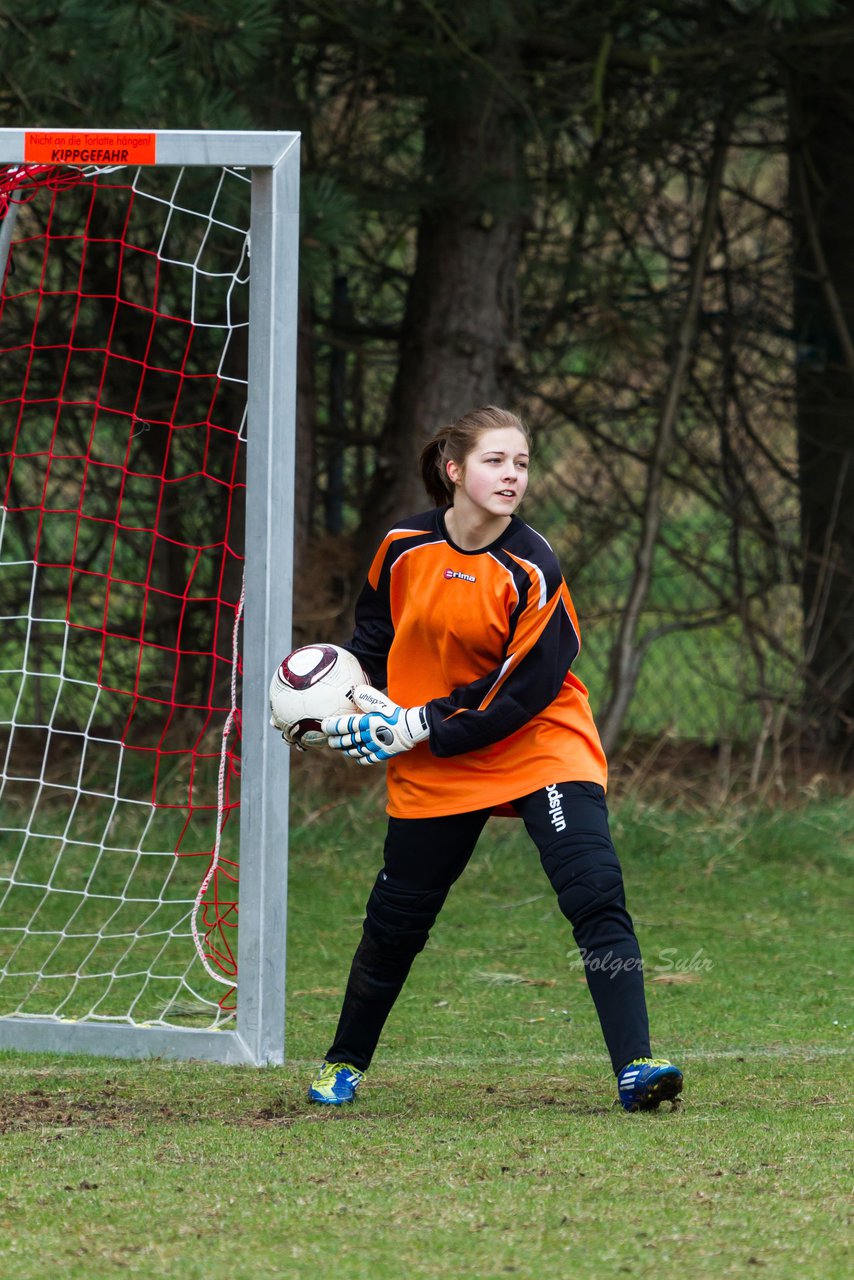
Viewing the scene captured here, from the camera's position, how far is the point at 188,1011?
5.33 meters

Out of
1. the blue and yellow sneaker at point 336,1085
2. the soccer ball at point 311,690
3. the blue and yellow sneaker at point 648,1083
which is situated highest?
the soccer ball at point 311,690

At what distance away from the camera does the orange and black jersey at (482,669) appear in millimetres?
3947

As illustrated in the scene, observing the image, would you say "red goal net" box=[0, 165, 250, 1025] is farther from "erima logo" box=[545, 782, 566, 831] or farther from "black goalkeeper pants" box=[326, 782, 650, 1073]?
"erima logo" box=[545, 782, 566, 831]

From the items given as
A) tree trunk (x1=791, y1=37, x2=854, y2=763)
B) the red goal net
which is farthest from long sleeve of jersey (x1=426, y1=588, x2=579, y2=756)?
tree trunk (x1=791, y1=37, x2=854, y2=763)

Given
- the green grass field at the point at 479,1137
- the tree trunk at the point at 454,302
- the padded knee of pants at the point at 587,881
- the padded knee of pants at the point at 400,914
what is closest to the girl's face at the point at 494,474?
the padded knee of pants at the point at 587,881

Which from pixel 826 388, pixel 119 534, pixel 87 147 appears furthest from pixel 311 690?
pixel 826 388

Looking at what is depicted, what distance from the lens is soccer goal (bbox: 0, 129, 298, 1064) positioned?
15.3 feet

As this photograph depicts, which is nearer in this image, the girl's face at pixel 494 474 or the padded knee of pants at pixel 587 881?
the padded knee of pants at pixel 587 881

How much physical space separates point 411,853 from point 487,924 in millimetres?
2801

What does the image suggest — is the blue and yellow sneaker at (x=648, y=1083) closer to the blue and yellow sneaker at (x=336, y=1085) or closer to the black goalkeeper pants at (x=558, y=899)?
the black goalkeeper pants at (x=558, y=899)

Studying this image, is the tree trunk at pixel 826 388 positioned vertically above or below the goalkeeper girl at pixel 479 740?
above

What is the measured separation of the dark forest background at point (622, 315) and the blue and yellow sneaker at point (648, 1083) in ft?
14.5

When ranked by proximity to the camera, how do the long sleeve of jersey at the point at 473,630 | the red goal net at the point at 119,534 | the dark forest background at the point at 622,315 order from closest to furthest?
the long sleeve of jersey at the point at 473,630
the red goal net at the point at 119,534
the dark forest background at the point at 622,315

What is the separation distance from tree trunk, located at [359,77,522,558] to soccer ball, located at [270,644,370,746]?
14.8ft
